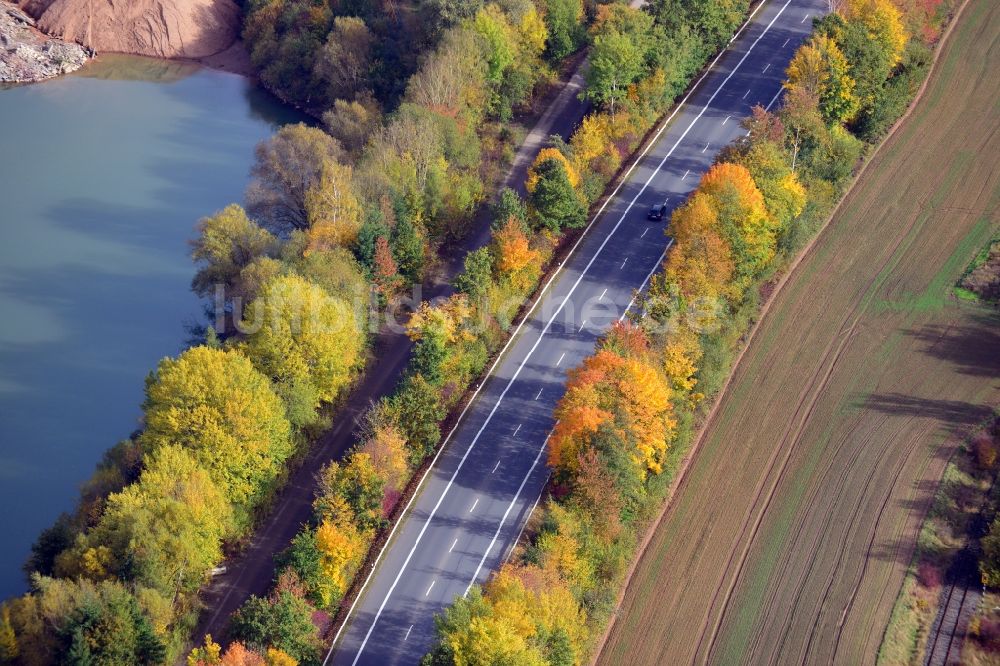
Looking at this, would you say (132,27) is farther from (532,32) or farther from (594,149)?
(594,149)

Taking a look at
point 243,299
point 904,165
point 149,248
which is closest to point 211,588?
point 243,299

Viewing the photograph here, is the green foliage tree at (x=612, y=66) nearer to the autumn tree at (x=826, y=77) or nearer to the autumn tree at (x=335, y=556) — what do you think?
the autumn tree at (x=826, y=77)

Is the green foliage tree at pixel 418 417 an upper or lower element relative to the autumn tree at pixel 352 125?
lower

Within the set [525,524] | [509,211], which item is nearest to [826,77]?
[509,211]

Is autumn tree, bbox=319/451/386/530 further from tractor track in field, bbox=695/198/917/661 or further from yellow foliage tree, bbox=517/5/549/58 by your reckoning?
yellow foliage tree, bbox=517/5/549/58

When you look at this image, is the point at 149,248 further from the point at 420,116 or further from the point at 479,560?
the point at 479,560

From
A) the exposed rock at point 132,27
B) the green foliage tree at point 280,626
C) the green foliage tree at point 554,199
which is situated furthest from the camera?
the exposed rock at point 132,27

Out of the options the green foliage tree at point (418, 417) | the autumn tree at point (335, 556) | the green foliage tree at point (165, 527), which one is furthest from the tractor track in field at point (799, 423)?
the green foliage tree at point (165, 527)
